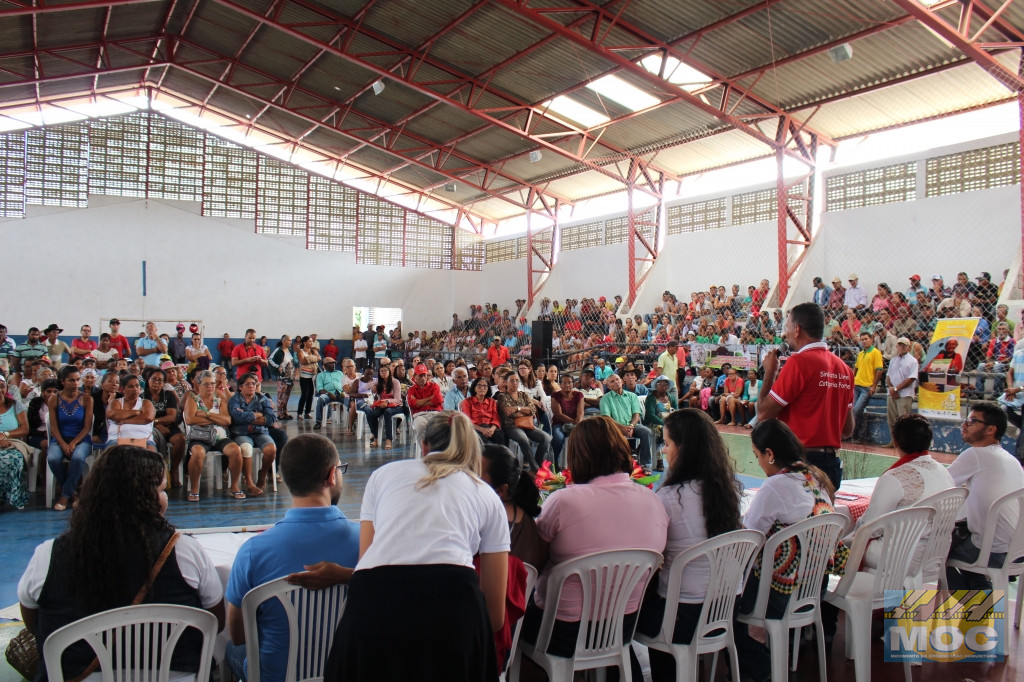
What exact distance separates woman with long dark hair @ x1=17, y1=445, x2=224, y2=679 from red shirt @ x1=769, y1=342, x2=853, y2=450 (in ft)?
7.95

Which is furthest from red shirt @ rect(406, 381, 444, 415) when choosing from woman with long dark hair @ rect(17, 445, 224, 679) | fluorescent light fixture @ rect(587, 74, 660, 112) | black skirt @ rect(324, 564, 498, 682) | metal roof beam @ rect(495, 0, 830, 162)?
fluorescent light fixture @ rect(587, 74, 660, 112)

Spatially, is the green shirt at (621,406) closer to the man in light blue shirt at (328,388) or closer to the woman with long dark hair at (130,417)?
the woman with long dark hair at (130,417)

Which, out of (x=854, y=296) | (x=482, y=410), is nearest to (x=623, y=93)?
(x=854, y=296)

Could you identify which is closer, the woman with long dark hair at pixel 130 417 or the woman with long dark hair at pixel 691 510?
the woman with long dark hair at pixel 691 510

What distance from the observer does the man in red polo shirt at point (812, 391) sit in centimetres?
306

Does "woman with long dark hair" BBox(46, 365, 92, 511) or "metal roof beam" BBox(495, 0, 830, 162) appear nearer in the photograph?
"woman with long dark hair" BBox(46, 365, 92, 511)

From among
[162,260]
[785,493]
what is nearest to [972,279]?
[785,493]

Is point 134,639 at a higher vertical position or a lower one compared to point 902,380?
lower

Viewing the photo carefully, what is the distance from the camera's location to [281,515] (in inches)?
192

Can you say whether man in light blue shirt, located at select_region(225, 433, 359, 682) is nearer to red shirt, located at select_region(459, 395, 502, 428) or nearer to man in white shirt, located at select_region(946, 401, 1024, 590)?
man in white shirt, located at select_region(946, 401, 1024, 590)

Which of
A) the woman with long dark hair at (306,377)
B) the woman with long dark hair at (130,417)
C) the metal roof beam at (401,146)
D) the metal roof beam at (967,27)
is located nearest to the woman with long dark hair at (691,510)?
the woman with long dark hair at (130,417)

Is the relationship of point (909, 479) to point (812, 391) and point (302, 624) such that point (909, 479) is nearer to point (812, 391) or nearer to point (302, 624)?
point (812, 391)

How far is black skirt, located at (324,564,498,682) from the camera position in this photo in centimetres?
152

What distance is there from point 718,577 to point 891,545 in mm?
781
